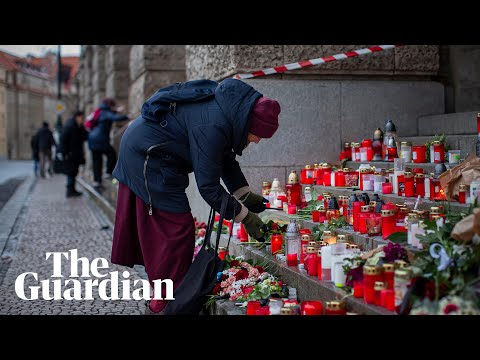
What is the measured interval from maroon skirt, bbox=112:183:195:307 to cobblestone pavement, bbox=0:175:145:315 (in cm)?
100

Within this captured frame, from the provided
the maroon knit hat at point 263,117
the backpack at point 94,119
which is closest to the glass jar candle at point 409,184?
the maroon knit hat at point 263,117

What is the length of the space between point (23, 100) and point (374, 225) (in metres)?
49.1

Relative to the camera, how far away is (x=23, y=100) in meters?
50.1

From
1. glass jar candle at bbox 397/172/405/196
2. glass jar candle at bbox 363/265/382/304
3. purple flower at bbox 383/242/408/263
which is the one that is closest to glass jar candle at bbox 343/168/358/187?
glass jar candle at bbox 397/172/405/196

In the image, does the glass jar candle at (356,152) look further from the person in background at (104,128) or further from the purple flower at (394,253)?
the person in background at (104,128)

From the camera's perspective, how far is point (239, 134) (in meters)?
4.11

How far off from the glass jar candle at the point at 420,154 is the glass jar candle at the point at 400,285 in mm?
2547

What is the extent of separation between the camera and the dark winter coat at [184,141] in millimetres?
4035

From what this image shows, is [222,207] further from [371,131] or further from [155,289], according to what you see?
[371,131]

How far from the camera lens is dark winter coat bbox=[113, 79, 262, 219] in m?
4.04

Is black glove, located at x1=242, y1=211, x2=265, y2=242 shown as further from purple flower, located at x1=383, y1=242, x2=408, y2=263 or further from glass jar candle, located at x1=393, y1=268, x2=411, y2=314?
glass jar candle, located at x1=393, y1=268, x2=411, y2=314

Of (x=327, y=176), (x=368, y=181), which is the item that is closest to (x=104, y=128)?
(x=327, y=176)
